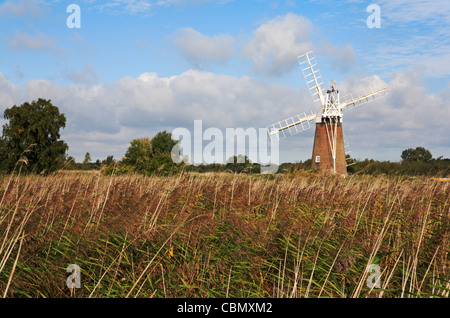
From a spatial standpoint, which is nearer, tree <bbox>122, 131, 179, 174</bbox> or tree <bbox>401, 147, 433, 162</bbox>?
tree <bbox>122, 131, 179, 174</bbox>

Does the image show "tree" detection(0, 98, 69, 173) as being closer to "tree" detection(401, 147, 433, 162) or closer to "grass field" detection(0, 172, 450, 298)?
"grass field" detection(0, 172, 450, 298)

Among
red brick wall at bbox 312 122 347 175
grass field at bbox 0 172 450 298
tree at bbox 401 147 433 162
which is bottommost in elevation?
grass field at bbox 0 172 450 298

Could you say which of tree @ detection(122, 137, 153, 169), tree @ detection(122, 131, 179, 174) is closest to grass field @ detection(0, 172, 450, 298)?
tree @ detection(122, 131, 179, 174)

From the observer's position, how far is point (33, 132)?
40.4 meters

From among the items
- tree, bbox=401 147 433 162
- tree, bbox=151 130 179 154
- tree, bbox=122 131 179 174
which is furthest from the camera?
tree, bbox=401 147 433 162

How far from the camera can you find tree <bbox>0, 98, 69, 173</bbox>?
39.3 m

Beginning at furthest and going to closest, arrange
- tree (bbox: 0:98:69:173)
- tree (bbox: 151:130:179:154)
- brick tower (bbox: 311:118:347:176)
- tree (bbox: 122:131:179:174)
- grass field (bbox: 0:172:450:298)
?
1. tree (bbox: 151:130:179:154)
2. tree (bbox: 122:131:179:174)
3. tree (bbox: 0:98:69:173)
4. brick tower (bbox: 311:118:347:176)
5. grass field (bbox: 0:172:450:298)

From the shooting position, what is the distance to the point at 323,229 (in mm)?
5316

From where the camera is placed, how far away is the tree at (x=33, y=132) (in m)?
39.3

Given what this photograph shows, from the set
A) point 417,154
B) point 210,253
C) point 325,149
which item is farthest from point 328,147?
point 417,154

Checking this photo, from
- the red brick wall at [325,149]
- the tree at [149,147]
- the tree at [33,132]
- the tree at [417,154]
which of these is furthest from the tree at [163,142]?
the tree at [417,154]

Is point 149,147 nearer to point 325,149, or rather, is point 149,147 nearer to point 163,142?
point 163,142
